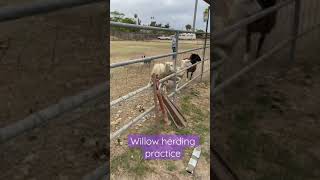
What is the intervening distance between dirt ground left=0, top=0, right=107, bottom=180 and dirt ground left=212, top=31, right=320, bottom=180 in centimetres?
13

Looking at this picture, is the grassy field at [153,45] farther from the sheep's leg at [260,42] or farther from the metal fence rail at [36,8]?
the metal fence rail at [36,8]

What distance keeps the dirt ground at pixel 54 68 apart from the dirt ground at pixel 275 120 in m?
0.13

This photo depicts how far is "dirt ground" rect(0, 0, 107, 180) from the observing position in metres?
0.20

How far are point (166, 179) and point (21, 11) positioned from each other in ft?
4.86

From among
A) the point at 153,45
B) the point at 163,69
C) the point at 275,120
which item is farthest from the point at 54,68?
the point at 163,69

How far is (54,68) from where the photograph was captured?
33cm

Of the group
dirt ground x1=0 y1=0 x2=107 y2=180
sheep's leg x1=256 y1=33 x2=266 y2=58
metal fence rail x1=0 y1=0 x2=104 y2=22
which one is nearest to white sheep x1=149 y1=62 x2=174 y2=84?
dirt ground x1=0 y1=0 x2=107 y2=180

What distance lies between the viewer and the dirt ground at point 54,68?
0.66 ft

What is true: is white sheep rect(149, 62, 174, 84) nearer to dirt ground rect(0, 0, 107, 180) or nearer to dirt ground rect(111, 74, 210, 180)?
dirt ground rect(111, 74, 210, 180)

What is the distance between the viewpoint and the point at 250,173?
277 mm

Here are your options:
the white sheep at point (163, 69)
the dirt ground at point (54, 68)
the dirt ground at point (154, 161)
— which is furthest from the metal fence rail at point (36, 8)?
the white sheep at point (163, 69)

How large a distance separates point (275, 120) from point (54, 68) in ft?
0.94

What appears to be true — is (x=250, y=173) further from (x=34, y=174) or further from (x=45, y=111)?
(x=34, y=174)

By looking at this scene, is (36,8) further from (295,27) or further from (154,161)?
(154,161)
